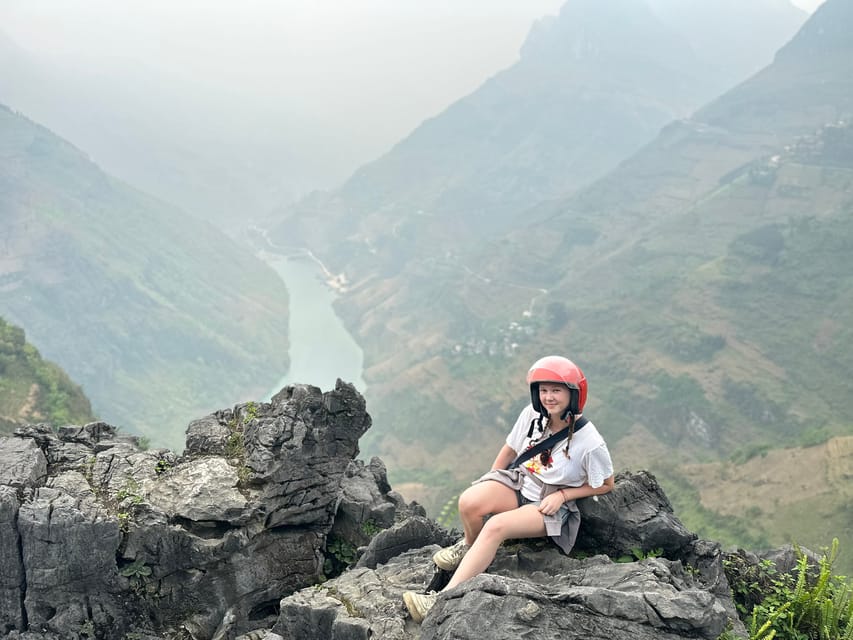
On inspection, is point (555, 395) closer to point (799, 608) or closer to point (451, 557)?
point (451, 557)

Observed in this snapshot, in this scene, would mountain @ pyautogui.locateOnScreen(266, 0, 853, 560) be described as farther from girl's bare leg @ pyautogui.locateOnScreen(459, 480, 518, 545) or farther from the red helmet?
the red helmet

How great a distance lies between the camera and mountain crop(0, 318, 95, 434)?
4588 cm

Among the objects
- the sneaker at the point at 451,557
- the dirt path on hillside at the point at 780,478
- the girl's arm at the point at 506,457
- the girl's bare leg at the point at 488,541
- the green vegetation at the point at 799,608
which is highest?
the girl's arm at the point at 506,457

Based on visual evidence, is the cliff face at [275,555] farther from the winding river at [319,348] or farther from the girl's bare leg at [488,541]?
the winding river at [319,348]

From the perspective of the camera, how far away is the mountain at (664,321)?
250 feet

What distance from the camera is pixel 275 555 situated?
10531 mm

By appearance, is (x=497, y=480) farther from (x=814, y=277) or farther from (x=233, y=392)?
(x=233, y=392)

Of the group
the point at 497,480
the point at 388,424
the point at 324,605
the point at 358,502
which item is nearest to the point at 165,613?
the point at 324,605

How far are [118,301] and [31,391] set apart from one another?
111549 mm

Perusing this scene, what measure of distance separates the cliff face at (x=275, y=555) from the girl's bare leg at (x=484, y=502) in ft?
2.70

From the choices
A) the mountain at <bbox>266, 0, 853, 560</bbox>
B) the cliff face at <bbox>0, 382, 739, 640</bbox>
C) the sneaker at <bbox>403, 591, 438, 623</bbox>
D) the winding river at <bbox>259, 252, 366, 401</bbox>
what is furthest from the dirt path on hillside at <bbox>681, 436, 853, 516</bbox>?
the winding river at <bbox>259, 252, 366, 401</bbox>

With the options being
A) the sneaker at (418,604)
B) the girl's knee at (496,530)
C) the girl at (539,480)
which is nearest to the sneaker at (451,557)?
the girl at (539,480)

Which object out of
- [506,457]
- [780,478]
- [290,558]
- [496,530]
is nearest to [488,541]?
[496,530]

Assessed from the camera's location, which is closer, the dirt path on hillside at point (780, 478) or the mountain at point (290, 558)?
the mountain at point (290, 558)
